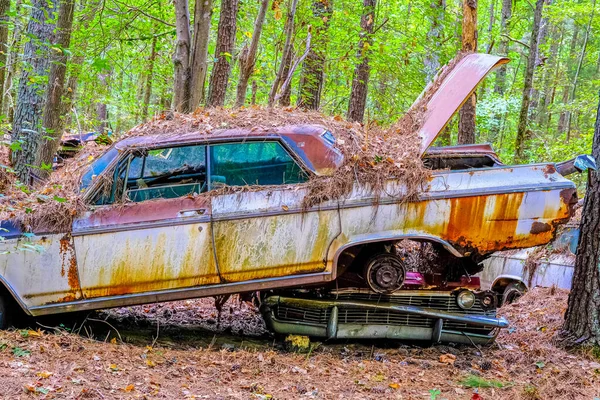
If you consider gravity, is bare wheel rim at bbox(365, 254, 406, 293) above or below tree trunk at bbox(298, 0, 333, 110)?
below

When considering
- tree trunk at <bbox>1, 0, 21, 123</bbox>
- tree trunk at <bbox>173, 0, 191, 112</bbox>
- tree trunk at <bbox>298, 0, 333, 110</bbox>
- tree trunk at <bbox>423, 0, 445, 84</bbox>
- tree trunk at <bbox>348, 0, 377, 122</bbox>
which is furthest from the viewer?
tree trunk at <bbox>348, 0, 377, 122</bbox>

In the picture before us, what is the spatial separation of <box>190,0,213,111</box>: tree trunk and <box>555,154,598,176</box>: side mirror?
527 centimetres

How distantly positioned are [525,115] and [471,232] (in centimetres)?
1024

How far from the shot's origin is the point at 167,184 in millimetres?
5332

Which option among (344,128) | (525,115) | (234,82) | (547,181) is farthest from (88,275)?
(234,82)

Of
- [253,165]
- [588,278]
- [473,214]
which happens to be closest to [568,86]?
[588,278]

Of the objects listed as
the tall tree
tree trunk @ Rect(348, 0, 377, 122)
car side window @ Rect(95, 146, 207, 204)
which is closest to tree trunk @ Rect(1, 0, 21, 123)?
the tall tree

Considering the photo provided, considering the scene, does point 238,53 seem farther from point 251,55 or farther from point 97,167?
point 97,167

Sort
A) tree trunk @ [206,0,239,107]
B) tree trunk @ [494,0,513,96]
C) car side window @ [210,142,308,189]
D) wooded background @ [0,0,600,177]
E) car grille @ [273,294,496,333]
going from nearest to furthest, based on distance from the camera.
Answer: car side window @ [210,142,308,189], car grille @ [273,294,496,333], wooded background @ [0,0,600,177], tree trunk @ [206,0,239,107], tree trunk @ [494,0,513,96]

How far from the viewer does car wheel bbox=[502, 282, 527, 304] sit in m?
7.98

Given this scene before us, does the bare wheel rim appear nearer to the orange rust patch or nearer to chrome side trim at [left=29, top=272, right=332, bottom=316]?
chrome side trim at [left=29, top=272, right=332, bottom=316]

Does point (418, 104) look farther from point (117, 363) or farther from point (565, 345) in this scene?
point (117, 363)

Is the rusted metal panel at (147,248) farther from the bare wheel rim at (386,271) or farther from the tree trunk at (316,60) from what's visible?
the tree trunk at (316,60)

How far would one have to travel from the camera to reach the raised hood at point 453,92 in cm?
529
